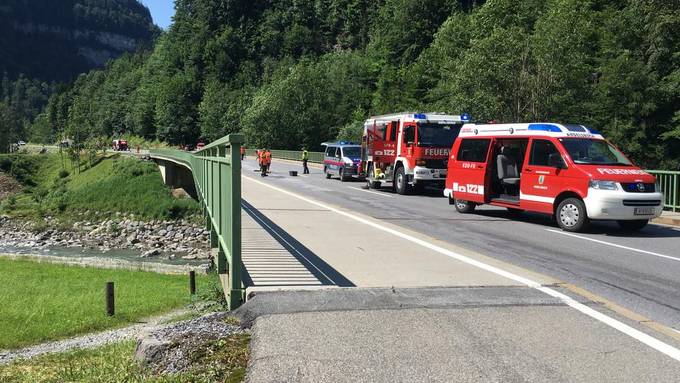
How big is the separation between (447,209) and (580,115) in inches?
1069

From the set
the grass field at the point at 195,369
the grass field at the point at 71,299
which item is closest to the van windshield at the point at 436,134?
the grass field at the point at 71,299

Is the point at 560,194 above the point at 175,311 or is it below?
above

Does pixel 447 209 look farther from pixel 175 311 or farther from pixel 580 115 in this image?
pixel 580 115

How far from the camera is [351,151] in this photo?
1308 inches

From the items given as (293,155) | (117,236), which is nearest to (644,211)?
(117,236)

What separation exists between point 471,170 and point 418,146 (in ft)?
22.3

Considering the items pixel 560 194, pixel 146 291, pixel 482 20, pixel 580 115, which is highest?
pixel 482 20

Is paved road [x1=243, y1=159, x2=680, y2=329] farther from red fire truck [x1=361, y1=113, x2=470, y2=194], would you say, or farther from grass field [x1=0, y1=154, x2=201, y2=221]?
grass field [x1=0, y1=154, x2=201, y2=221]

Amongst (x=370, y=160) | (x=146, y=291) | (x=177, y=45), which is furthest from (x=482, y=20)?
(x=177, y=45)

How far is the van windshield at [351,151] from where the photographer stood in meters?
33.0

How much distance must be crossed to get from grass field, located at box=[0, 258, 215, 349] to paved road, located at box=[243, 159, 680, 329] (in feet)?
16.5

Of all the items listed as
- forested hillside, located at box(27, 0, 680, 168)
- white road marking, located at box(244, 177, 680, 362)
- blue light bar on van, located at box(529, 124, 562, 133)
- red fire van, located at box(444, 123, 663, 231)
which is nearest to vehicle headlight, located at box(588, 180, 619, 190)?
red fire van, located at box(444, 123, 663, 231)

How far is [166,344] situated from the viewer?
17.4ft

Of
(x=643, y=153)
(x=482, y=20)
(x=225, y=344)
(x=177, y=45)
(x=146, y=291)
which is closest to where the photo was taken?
(x=225, y=344)
